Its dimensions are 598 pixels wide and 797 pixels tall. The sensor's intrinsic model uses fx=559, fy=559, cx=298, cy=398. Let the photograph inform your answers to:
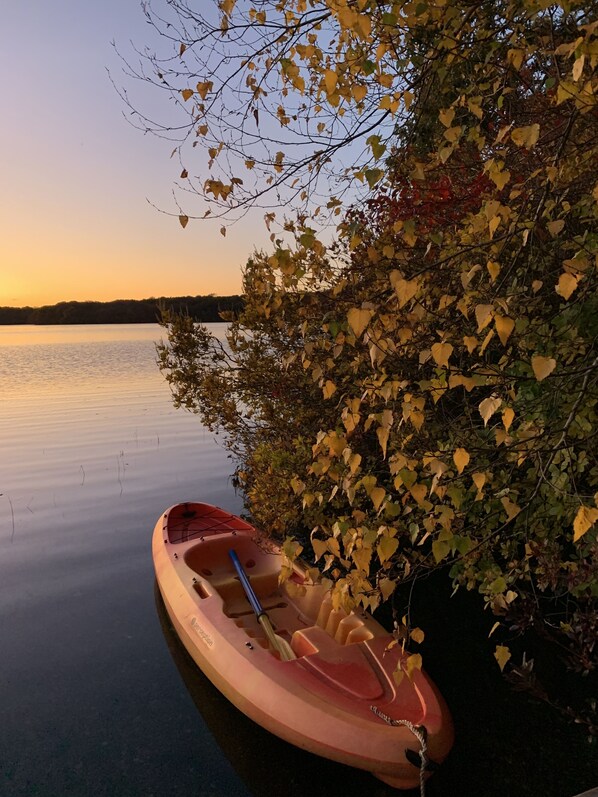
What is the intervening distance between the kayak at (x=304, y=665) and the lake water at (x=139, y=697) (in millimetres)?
421

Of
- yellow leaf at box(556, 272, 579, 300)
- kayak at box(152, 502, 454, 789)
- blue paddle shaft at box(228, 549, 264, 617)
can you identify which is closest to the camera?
yellow leaf at box(556, 272, 579, 300)

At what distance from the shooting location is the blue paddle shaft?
677cm

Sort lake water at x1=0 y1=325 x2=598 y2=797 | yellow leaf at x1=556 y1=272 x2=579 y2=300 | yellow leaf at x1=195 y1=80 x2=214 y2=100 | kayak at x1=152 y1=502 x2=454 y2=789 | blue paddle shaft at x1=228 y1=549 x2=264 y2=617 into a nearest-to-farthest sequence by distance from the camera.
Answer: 1. yellow leaf at x1=556 y1=272 x2=579 y2=300
2. yellow leaf at x1=195 y1=80 x2=214 y2=100
3. kayak at x1=152 y1=502 x2=454 y2=789
4. lake water at x1=0 y1=325 x2=598 y2=797
5. blue paddle shaft at x1=228 y1=549 x2=264 y2=617

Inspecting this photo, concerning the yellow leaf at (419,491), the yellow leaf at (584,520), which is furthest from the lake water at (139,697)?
the yellow leaf at (584,520)

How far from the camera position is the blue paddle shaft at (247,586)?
6766mm

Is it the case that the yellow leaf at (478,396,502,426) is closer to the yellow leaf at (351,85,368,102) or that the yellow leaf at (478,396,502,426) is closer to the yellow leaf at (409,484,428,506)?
the yellow leaf at (409,484,428,506)

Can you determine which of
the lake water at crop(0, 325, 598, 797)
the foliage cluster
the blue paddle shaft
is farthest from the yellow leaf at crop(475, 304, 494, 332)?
the blue paddle shaft

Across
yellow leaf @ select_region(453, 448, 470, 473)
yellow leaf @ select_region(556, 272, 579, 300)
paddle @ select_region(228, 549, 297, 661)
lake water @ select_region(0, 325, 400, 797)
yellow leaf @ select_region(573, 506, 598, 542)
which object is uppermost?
yellow leaf @ select_region(556, 272, 579, 300)

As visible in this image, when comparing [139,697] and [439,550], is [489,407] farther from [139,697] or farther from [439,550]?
[139,697]

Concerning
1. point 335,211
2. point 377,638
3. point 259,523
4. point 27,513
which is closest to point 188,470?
point 27,513

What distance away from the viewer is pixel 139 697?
633 cm

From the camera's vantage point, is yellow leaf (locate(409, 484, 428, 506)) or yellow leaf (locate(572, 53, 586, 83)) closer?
Answer: yellow leaf (locate(572, 53, 586, 83))

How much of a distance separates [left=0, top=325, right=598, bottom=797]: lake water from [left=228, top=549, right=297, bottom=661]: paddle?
2.48ft

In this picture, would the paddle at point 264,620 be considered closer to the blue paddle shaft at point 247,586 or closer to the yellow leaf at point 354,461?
the blue paddle shaft at point 247,586
